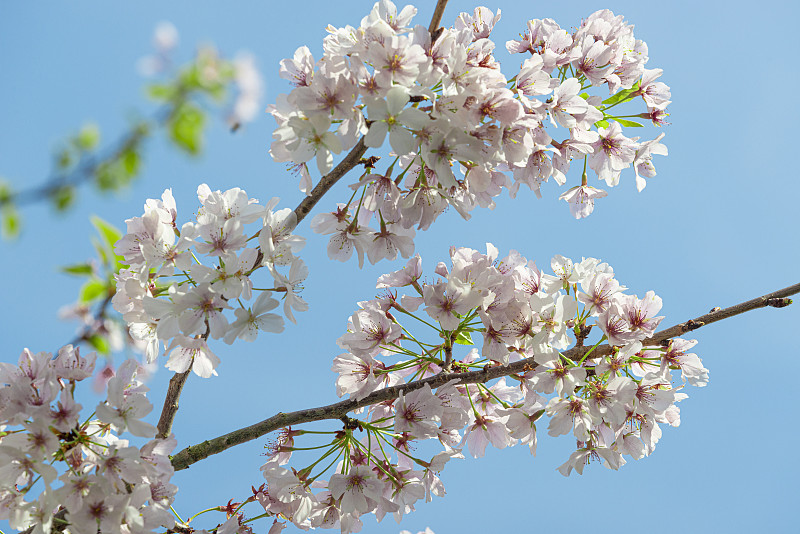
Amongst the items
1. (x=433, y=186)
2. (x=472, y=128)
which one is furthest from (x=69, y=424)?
(x=472, y=128)

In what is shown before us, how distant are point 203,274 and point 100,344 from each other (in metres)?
0.84

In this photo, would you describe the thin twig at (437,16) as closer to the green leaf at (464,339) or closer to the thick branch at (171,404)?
the green leaf at (464,339)

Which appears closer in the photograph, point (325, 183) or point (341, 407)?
point (325, 183)

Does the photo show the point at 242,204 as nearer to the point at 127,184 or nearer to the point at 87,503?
the point at 127,184

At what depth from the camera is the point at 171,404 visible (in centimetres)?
269

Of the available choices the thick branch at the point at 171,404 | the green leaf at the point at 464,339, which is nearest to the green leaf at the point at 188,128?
the thick branch at the point at 171,404

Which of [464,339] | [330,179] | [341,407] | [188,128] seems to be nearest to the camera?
[188,128]

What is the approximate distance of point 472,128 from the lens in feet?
7.52

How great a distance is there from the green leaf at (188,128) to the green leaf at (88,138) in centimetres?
57

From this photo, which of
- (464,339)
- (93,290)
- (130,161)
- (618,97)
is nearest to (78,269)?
(93,290)

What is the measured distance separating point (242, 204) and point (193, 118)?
50 cm

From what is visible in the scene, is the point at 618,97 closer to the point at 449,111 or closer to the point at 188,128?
the point at 449,111

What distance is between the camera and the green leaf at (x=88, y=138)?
2443mm

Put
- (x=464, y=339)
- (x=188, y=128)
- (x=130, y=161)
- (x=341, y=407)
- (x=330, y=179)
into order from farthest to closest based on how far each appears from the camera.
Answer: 1. (x=464, y=339)
2. (x=341, y=407)
3. (x=330, y=179)
4. (x=130, y=161)
5. (x=188, y=128)
